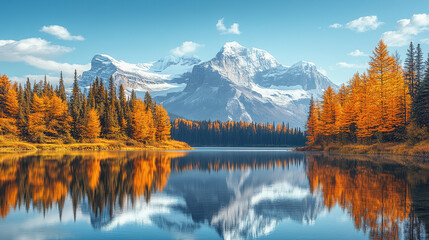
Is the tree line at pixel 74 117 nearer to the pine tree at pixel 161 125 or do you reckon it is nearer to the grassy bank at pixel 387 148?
the pine tree at pixel 161 125

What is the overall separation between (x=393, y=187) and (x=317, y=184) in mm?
4757

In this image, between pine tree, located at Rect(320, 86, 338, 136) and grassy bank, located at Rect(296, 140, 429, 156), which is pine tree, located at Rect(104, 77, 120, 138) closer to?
pine tree, located at Rect(320, 86, 338, 136)

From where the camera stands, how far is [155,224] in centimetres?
1295

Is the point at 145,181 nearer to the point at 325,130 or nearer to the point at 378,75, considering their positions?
the point at 378,75

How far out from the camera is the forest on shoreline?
305 feet

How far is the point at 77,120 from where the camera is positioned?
A: 101000 mm

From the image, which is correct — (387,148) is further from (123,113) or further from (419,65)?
(123,113)

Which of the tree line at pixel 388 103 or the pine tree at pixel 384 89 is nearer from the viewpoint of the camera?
the tree line at pixel 388 103

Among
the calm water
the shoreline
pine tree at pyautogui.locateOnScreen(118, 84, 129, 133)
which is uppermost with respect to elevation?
pine tree at pyautogui.locateOnScreen(118, 84, 129, 133)

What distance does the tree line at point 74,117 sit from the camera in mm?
93500

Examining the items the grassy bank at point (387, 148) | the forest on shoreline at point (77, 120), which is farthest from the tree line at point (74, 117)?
the grassy bank at point (387, 148)

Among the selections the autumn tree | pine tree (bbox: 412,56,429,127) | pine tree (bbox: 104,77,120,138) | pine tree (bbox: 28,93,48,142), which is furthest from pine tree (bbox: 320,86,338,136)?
pine tree (bbox: 28,93,48,142)

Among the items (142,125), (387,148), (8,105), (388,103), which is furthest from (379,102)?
(8,105)

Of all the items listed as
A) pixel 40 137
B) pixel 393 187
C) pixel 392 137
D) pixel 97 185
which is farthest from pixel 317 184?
pixel 40 137
